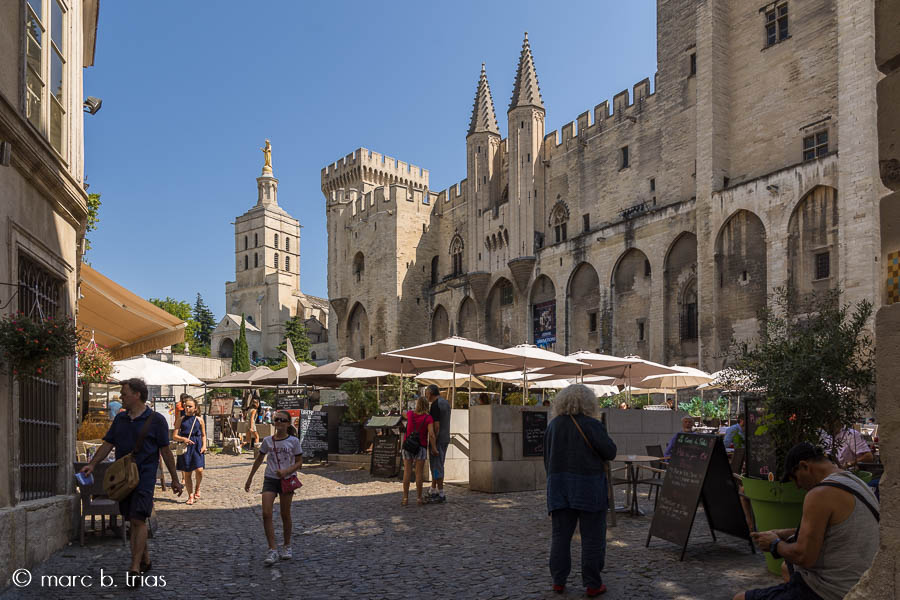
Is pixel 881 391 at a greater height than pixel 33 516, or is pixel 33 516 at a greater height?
pixel 881 391

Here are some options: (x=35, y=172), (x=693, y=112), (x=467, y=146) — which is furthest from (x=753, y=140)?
(x=35, y=172)

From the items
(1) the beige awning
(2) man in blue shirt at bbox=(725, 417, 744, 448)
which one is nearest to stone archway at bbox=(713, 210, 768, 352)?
(2) man in blue shirt at bbox=(725, 417, 744, 448)

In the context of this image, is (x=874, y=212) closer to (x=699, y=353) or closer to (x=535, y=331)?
(x=699, y=353)

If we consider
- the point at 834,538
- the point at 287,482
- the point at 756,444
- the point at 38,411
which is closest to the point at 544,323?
the point at 756,444

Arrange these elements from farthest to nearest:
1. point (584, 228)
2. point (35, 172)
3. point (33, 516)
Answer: point (584, 228), point (35, 172), point (33, 516)

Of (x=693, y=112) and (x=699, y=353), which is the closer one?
(x=699, y=353)

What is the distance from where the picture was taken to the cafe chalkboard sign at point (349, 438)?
57.5 ft

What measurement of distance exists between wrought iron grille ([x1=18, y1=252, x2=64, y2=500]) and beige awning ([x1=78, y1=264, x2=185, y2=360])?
7.99 ft

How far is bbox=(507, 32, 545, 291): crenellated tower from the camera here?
3912 cm

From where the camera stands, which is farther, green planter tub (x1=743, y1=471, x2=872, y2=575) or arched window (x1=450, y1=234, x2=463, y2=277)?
arched window (x1=450, y1=234, x2=463, y2=277)

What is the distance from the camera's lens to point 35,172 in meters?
7.12

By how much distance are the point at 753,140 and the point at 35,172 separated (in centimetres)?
2658

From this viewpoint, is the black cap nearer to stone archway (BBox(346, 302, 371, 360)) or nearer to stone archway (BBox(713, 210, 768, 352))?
stone archway (BBox(713, 210, 768, 352))

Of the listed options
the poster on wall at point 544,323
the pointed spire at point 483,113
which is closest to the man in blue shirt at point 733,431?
the poster on wall at point 544,323
